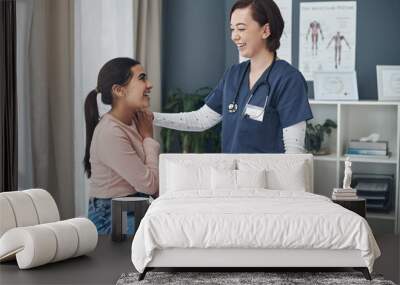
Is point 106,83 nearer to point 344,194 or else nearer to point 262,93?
point 262,93

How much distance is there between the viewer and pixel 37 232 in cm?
515

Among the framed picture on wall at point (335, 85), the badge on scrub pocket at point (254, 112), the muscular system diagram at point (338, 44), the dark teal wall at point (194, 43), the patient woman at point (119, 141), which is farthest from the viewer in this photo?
the dark teal wall at point (194, 43)

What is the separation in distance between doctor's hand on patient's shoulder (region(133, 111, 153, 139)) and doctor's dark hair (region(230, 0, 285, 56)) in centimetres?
→ 117

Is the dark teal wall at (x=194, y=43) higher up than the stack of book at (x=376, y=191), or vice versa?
the dark teal wall at (x=194, y=43)

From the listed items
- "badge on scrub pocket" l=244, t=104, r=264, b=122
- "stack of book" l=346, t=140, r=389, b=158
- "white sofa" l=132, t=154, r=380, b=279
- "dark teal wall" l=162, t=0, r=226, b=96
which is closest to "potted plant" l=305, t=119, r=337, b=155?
"stack of book" l=346, t=140, r=389, b=158

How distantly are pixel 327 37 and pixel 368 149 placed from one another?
1.08 meters

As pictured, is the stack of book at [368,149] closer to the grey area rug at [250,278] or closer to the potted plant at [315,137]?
the potted plant at [315,137]

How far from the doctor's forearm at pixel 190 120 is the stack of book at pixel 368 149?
122cm

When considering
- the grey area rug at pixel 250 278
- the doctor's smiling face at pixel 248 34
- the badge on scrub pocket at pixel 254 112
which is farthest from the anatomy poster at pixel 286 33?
the grey area rug at pixel 250 278

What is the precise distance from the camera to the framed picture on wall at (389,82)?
6.75 m

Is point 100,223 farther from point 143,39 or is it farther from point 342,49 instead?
point 342,49

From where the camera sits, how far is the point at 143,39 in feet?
22.5

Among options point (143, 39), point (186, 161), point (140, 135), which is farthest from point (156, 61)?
point (186, 161)

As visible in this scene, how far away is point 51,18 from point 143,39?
82cm
